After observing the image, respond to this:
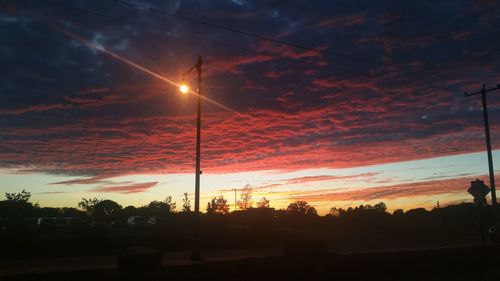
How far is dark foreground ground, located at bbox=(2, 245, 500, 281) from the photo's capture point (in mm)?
17984

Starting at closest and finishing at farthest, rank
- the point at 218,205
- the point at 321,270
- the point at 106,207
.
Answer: the point at 321,270, the point at 218,205, the point at 106,207

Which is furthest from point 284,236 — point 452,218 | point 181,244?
point 452,218

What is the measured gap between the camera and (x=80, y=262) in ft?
79.1

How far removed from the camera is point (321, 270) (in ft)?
68.0

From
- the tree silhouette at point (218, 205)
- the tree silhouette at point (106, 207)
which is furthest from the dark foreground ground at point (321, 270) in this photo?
the tree silhouette at point (106, 207)

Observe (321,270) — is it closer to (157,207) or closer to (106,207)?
(157,207)

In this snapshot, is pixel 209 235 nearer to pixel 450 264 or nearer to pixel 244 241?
pixel 244 241

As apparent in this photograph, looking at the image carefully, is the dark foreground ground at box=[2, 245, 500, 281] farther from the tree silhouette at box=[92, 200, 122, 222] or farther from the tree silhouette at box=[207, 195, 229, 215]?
the tree silhouette at box=[92, 200, 122, 222]

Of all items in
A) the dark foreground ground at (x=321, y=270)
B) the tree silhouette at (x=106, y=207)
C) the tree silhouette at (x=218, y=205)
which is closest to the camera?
the dark foreground ground at (x=321, y=270)

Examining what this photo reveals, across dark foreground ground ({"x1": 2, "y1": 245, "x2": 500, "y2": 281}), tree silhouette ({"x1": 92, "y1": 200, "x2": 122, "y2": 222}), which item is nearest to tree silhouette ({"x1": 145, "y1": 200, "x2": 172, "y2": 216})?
tree silhouette ({"x1": 92, "y1": 200, "x2": 122, "y2": 222})

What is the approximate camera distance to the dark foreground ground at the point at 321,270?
59.0ft

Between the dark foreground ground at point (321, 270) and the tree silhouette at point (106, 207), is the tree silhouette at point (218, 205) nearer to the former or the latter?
the tree silhouette at point (106, 207)

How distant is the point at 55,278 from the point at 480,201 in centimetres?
1963

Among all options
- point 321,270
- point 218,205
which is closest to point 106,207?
point 218,205
